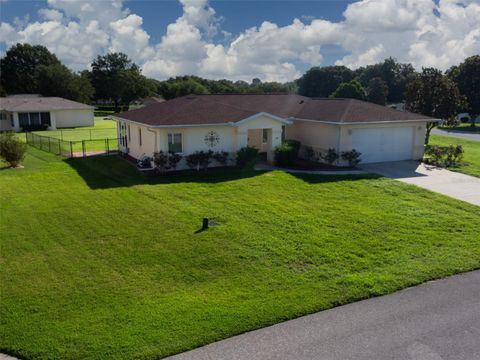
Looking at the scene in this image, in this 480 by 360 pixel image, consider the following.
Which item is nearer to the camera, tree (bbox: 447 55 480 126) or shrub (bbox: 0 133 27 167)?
shrub (bbox: 0 133 27 167)

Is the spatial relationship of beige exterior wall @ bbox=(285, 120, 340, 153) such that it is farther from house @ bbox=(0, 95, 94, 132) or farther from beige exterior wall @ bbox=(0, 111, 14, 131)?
beige exterior wall @ bbox=(0, 111, 14, 131)

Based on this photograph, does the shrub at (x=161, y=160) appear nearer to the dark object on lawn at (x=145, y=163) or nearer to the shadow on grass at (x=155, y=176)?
the shadow on grass at (x=155, y=176)

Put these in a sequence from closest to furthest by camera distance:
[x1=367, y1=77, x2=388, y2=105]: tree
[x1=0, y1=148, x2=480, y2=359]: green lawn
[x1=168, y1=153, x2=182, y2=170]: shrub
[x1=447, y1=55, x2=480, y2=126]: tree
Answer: [x1=0, y1=148, x2=480, y2=359]: green lawn < [x1=168, y1=153, x2=182, y2=170]: shrub < [x1=447, y1=55, x2=480, y2=126]: tree < [x1=367, y1=77, x2=388, y2=105]: tree

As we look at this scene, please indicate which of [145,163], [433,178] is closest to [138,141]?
[145,163]

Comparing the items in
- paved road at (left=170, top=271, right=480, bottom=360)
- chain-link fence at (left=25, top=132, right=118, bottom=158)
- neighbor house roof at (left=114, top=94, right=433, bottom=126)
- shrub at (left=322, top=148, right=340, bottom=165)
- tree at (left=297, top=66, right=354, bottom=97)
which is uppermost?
tree at (left=297, top=66, right=354, bottom=97)

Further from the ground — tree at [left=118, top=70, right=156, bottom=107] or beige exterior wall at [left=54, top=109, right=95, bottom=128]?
tree at [left=118, top=70, right=156, bottom=107]

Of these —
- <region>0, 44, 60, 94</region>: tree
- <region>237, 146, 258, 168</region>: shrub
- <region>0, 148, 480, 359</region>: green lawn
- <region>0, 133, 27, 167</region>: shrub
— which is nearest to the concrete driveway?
<region>0, 148, 480, 359</region>: green lawn

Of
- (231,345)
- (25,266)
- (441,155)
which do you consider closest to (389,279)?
(231,345)
